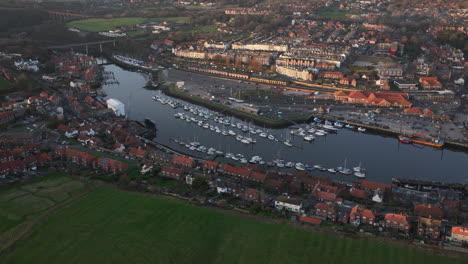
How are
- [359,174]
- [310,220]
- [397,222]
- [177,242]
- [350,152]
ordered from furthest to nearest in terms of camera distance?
[350,152] < [359,174] < [310,220] < [397,222] < [177,242]

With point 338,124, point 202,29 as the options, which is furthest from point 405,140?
point 202,29

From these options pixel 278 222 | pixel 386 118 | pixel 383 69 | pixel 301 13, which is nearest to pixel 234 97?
pixel 386 118

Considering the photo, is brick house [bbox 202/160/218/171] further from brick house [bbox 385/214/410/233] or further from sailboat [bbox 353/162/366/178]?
brick house [bbox 385/214/410/233]

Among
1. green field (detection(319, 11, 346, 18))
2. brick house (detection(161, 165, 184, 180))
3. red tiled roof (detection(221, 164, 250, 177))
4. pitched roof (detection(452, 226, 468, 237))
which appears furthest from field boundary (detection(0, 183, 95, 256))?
green field (detection(319, 11, 346, 18))

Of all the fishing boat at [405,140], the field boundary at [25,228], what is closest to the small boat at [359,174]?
the fishing boat at [405,140]

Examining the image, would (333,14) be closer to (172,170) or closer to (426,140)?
(426,140)

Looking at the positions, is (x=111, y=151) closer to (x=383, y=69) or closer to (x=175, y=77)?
(x=175, y=77)

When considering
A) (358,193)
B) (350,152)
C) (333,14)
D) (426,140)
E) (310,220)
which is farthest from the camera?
(333,14)
